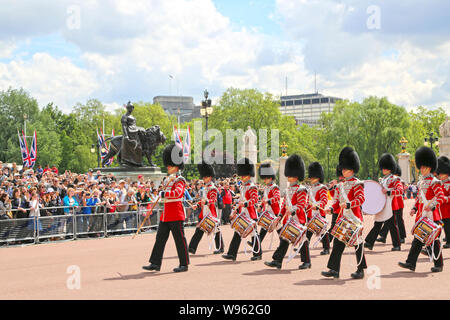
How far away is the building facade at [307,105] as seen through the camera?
172m

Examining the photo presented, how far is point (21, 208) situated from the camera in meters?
14.4

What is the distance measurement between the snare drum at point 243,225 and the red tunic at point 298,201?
991 mm

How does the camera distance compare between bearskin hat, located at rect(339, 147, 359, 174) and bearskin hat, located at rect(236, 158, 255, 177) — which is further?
bearskin hat, located at rect(236, 158, 255, 177)

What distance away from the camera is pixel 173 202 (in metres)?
9.79

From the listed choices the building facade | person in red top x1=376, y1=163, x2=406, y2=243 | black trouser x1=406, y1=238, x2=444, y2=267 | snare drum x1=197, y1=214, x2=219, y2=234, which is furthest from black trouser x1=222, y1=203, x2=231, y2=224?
the building facade

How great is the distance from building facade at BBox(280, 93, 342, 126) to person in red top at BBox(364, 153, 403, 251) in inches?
6188

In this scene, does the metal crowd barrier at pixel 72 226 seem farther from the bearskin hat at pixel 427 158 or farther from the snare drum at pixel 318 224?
the bearskin hat at pixel 427 158

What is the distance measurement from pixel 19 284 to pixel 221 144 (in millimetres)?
49290

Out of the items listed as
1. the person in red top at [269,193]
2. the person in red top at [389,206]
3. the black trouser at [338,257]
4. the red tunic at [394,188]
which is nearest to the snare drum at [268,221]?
the person in red top at [269,193]

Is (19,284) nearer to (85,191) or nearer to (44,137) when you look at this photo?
(85,191)

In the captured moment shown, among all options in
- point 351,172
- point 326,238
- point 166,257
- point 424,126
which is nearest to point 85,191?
point 166,257

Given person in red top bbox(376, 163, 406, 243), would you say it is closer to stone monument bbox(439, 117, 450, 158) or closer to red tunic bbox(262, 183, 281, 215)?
red tunic bbox(262, 183, 281, 215)

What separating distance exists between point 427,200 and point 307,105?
167 m

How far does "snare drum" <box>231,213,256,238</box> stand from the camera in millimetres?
10695
